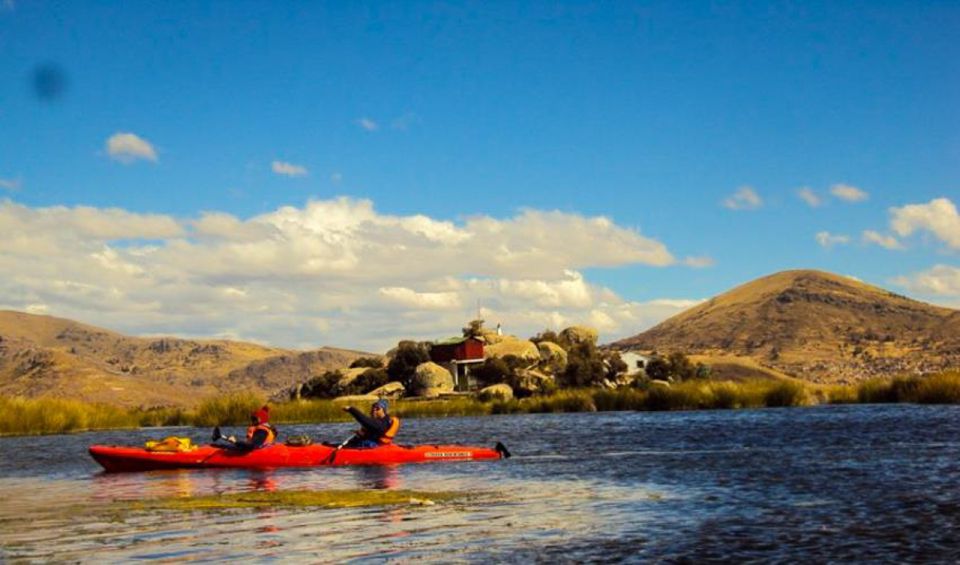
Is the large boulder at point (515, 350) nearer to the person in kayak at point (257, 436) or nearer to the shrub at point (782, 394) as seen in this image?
the shrub at point (782, 394)

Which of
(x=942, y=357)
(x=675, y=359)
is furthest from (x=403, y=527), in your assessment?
(x=942, y=357)

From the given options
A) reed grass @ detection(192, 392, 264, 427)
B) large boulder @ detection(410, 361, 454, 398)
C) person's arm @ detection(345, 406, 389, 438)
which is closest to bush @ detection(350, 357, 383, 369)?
large boulder @ detection(410, 361, 454, 398)

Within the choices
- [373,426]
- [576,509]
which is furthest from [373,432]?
[576,509]

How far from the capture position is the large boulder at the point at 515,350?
84062 millimetres

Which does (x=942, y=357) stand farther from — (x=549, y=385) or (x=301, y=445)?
(x=301, y=445)

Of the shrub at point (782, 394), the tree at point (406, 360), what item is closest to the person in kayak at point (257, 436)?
the shrub at point (782, 394)

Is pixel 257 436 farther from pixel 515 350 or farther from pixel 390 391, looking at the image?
pixel 515 350

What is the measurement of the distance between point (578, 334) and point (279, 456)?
66058 mm

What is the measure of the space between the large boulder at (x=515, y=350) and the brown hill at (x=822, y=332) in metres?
49.9

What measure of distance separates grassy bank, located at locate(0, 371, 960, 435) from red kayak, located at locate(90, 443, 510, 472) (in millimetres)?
21525

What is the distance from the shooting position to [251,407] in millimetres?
52375

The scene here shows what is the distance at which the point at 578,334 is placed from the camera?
310 feet

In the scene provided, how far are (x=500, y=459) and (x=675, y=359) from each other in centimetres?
5863

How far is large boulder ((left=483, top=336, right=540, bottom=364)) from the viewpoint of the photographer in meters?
84.1
